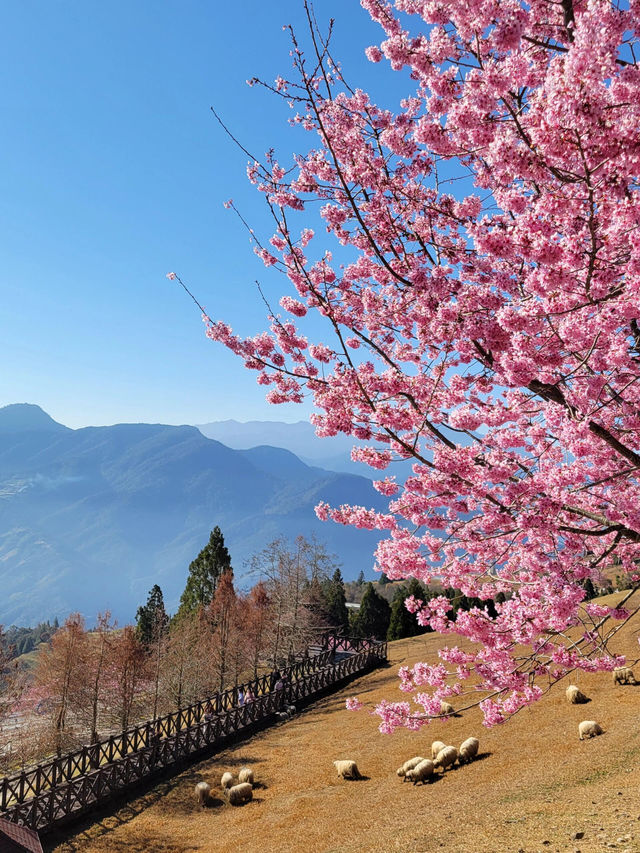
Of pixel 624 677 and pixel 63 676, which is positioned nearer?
pixel 624 677

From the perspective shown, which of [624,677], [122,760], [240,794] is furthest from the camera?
[624,677]

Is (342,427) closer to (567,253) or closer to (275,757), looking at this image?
(567,253)

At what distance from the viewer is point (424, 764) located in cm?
1448

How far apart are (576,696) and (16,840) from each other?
51.4ft

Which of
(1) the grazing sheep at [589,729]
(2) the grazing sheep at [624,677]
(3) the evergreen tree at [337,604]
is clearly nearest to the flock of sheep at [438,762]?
(1) the grazing sheep at [589,729]

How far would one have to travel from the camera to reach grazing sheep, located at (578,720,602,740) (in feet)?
46.2

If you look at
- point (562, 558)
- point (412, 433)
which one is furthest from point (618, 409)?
point (412, 433)

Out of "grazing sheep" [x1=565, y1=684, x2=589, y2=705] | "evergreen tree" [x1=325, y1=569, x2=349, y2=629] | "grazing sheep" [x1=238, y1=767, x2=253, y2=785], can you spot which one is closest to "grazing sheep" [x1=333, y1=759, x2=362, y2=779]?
"grazing sheep" [x1=238, y1=767, x2=253, y2=785]

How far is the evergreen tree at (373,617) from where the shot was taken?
57000mm

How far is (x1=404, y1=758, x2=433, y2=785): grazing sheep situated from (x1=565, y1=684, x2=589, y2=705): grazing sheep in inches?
228

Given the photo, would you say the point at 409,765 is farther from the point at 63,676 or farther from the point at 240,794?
the point at 63,676

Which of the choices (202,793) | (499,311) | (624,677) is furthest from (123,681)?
(499,311)

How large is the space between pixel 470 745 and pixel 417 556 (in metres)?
11.0

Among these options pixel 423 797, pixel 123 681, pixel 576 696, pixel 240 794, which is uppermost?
pixel 576 696
